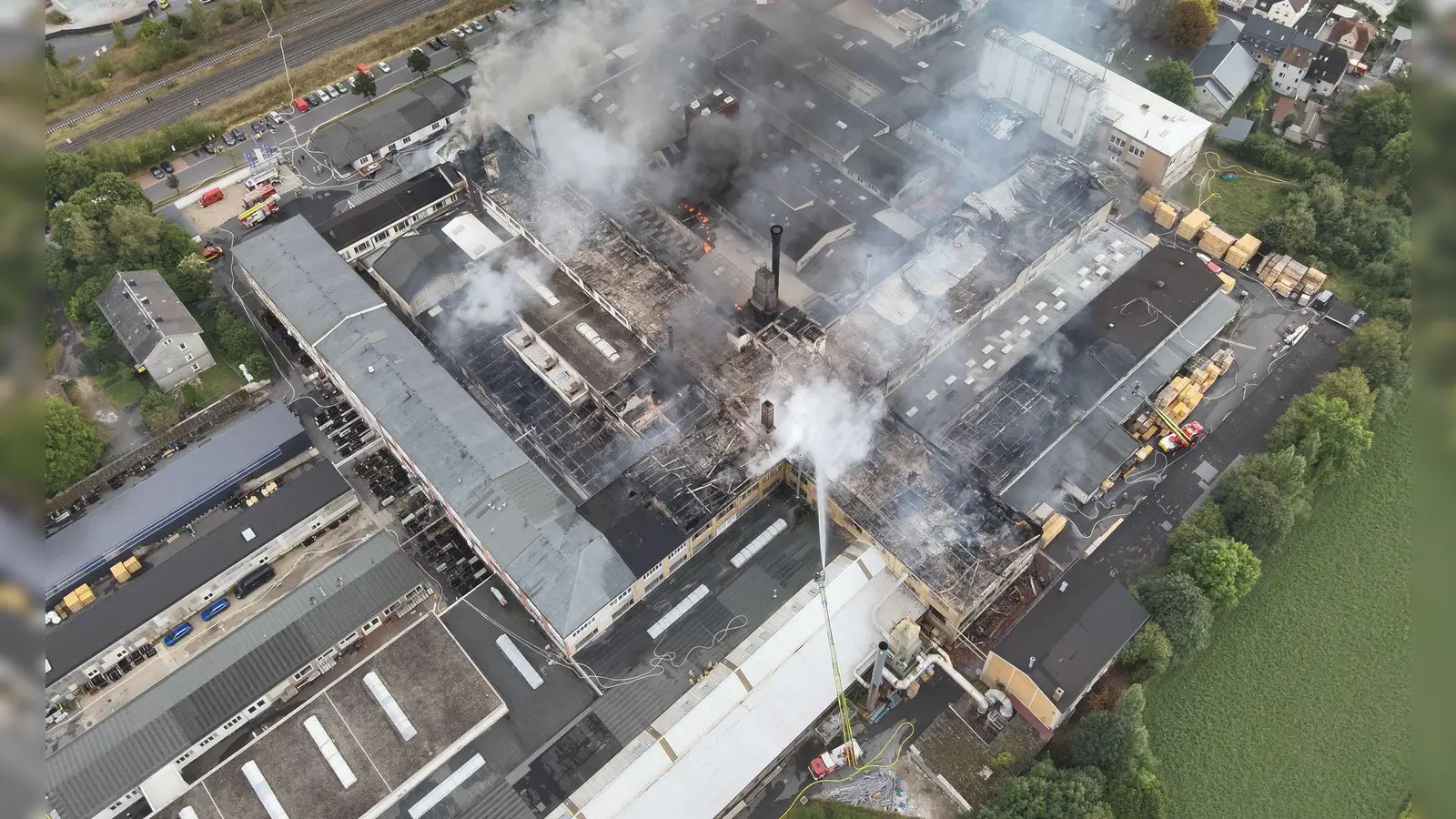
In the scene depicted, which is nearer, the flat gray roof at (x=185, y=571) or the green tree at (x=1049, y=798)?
the green tree at (x=1049, y=798)

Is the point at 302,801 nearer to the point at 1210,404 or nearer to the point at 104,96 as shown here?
the point at 1210,404

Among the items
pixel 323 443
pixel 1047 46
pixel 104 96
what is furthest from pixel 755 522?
pixel 104 96

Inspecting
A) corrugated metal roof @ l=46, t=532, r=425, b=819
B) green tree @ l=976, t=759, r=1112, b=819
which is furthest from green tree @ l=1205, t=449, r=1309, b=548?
corrugated metal roof @ l=46, t=532, r=425, b=819

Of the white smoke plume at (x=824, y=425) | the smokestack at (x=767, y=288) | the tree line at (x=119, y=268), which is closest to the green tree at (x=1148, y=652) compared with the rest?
the white smoke plume at (x=824, y=425)

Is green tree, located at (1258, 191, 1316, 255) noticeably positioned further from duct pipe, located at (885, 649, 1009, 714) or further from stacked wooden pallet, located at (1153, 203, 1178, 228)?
duct pipe, located at (885, 649, 1009, 714)

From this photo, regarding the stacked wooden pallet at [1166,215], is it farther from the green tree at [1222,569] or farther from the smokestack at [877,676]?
the smokestack at [877,676]

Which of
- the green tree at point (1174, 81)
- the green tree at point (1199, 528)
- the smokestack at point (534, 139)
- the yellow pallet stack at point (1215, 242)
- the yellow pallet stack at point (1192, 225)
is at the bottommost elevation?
the green tree at point (1199, 528)
